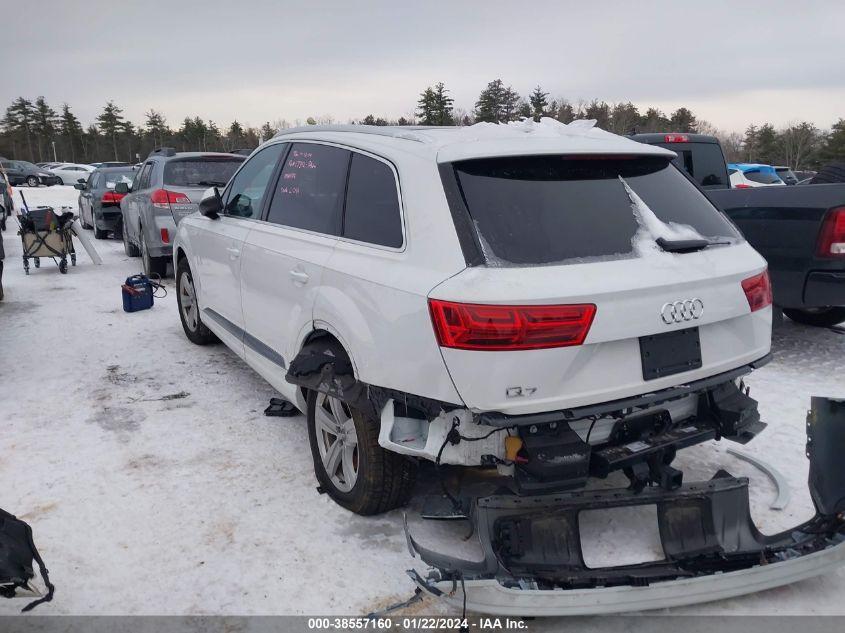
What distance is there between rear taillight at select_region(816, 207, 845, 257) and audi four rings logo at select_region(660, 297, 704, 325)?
118 inches

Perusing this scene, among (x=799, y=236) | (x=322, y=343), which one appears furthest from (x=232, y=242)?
(x=799, y=236)

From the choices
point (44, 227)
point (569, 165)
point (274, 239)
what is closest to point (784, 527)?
point (569, 165)

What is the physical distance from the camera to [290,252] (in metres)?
3.67

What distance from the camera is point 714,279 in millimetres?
2803

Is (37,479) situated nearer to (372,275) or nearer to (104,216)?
(372,275)

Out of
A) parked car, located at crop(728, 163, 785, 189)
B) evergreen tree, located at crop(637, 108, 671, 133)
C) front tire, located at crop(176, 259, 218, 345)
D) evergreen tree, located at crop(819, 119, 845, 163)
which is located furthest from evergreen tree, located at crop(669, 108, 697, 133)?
front tire, located at crop(176, 259, 218, 345)

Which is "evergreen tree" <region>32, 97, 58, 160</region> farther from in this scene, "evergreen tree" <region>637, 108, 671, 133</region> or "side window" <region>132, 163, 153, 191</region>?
"side window" <region>132, 163, 153, 191</region>

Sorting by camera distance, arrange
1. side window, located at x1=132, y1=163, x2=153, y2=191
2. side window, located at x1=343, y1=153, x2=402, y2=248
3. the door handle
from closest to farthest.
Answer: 1. side window, located at x1=343, y1=153, x2=402, y2=248
2. the door handle
3. side window, located at x1=132, y1=163, x2=153, y2=191

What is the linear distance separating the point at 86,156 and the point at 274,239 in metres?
79.4

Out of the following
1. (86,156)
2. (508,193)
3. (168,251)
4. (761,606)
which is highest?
(86,156)

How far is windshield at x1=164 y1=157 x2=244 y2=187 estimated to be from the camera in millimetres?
9055

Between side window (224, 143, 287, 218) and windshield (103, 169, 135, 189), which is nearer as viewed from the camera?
side window (224, 143, 287, 218)

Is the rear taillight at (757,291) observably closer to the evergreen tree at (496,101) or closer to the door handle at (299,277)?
the door handle at (299,277)

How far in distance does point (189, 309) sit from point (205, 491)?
10.2 feet
